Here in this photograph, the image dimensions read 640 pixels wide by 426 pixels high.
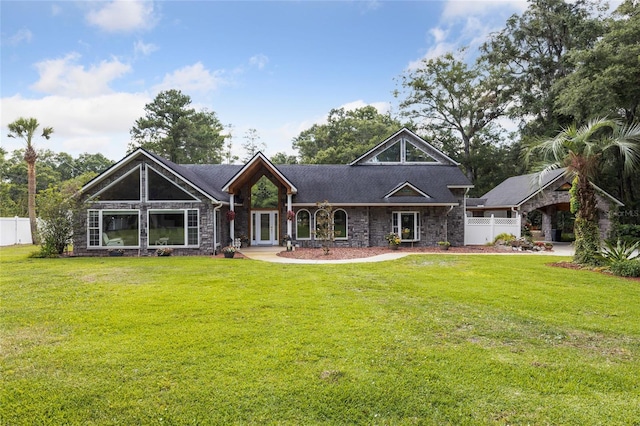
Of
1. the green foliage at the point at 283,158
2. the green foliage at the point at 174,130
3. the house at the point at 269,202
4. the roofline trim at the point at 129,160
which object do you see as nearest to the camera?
the roofline trim at the point at 129,160

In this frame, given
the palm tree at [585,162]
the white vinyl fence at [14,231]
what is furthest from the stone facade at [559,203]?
the white vinyl fence at [14,231]

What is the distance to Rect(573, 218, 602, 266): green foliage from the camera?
1217 cm

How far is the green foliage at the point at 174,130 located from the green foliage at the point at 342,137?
35.8 ft

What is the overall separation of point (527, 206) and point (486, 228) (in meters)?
4.00

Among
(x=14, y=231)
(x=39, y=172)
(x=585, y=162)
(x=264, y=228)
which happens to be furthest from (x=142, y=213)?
(x=39, y=172)

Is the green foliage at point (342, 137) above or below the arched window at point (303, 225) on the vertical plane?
above

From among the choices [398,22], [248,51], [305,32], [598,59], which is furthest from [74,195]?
[598,59]

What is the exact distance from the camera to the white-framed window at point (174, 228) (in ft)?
52.5

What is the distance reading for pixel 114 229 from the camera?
1600 cm

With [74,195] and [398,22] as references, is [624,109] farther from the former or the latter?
[74,195]

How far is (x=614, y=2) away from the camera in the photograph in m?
26.4

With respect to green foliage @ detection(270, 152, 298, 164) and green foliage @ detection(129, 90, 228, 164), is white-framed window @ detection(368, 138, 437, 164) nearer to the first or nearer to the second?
green foliage @ detection(270, 152, 298, 164)

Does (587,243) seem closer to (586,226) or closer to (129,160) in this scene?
(586,226)

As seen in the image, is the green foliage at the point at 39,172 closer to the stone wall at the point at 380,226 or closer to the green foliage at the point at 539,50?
the stone wall at the point at 380,226
